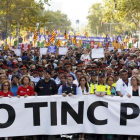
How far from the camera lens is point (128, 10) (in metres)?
52.2

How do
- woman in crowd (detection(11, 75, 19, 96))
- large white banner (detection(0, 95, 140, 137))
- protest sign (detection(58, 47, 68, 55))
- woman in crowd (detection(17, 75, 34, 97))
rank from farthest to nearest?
protest sign (detection(58, 47, 68, 55))
woman in crowd (detection(11, 75, 19, 96))
woman in crowd (detection(17, 75, 34, 97))
large white banner (detection(0, 95, 140, 137))

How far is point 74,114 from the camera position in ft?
29.8

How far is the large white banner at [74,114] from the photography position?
895 cm

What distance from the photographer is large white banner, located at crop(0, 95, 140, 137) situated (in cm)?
895

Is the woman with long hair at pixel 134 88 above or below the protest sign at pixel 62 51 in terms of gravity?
below

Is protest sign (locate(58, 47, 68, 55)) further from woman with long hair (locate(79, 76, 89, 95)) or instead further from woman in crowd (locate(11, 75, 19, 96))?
woman with long hair (locate(79, 76, 89, 95))

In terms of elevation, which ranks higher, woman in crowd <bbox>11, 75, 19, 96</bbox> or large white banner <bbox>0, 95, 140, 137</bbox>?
woman in crowd <bbox>11, 75, 19, 96</bbox>

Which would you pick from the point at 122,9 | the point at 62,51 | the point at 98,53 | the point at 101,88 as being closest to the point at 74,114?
the point at 101,88

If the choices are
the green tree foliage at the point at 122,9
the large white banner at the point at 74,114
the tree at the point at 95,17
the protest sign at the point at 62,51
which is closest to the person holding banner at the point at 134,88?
the large white banner at the point at 74,114

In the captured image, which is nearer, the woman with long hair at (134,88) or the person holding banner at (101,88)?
the woman with long hair at (134,88)

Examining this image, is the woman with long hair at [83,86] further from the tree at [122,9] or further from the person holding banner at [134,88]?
the tree at [122,9]

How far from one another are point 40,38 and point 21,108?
36.9 metres

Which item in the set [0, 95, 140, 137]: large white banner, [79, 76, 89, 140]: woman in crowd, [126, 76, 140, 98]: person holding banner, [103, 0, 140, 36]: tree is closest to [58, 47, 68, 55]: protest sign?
[79, 76, 89, 140]: woman in crowd

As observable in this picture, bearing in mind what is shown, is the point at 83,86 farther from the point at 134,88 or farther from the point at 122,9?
the point at 122,9
